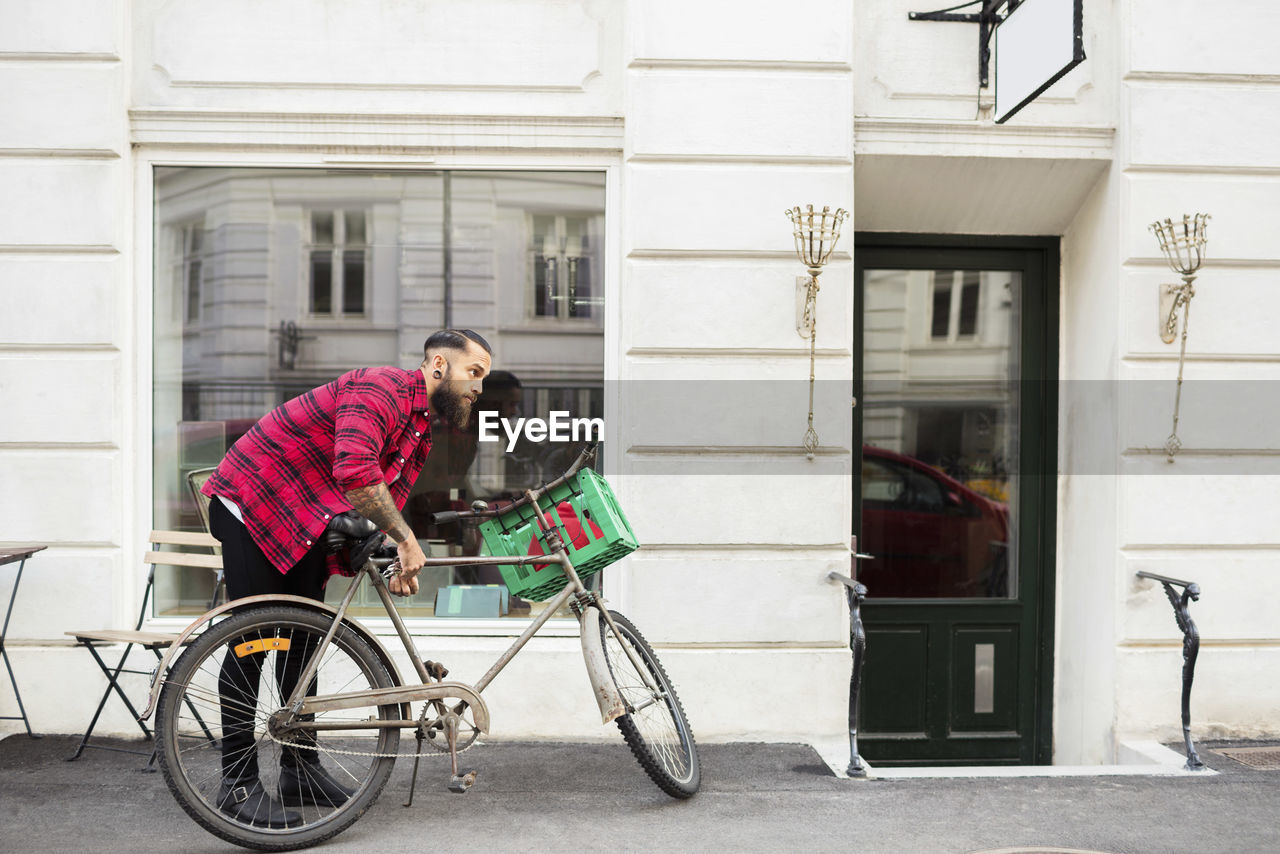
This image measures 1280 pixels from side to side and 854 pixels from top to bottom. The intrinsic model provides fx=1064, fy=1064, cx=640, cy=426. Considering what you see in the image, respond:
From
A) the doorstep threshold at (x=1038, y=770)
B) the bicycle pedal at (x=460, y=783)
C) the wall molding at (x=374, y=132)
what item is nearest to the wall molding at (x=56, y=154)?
the wall molding at (x=374, y=132)

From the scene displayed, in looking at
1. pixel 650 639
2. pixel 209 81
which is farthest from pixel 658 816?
pixel 209 81

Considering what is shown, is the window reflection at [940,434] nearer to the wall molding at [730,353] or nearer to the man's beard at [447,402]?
the wall molding at [730,353]

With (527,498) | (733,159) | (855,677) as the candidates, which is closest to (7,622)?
(527,498)

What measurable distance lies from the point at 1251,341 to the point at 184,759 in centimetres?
543

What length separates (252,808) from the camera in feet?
12.9

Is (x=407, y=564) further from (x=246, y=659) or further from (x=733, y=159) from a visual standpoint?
(x=733, y=159)

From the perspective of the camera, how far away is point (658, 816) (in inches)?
168

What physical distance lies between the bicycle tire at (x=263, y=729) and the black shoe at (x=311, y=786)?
3cm

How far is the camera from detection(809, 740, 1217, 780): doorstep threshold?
16.0 ft

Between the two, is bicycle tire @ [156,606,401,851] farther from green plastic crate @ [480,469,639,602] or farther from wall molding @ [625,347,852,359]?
wall molding @ [625,347,852,359]

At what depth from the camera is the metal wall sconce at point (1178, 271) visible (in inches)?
214

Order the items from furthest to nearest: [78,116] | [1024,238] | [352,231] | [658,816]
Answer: [1024,238] < [352,231] < [78,116] < [658,816]

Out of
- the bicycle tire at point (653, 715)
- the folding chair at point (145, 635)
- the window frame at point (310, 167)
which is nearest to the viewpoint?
the bicycle tire at point (653, 715)

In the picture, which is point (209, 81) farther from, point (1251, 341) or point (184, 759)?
point (1251, 341)
